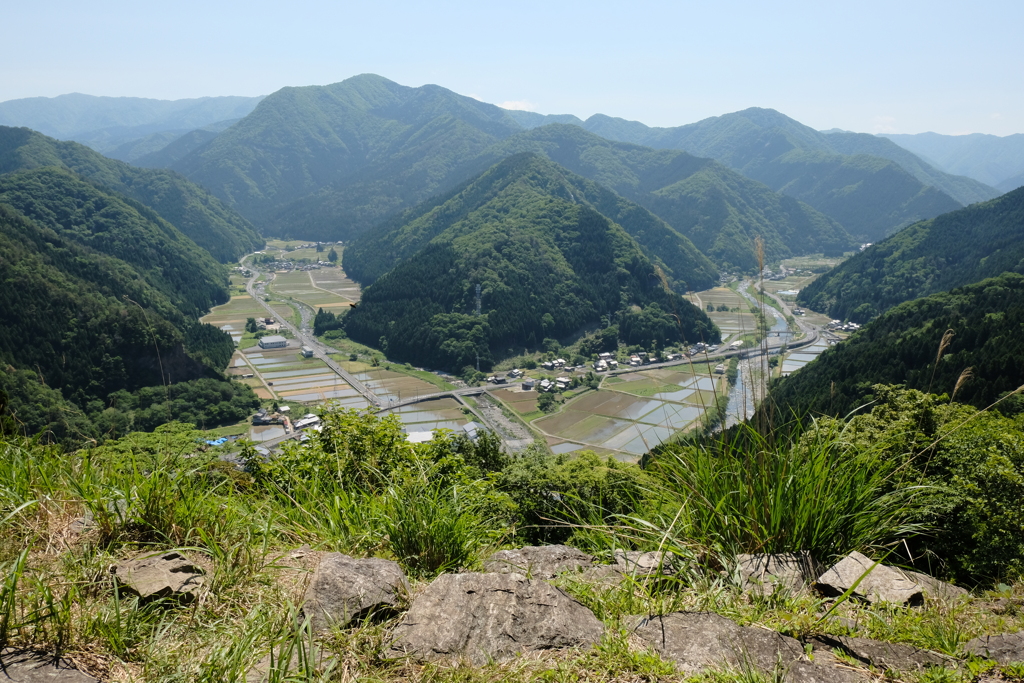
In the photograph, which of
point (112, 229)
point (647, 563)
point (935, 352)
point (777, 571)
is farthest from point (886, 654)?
point (112, 229)

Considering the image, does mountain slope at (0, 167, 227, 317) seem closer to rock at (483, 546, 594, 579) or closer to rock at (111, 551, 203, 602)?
rock at (111, 551, 203, 602)

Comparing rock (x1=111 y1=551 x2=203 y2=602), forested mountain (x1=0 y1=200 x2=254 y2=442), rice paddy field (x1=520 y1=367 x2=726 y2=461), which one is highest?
rock (x1=111 y1=551 x2=203 y2=602)

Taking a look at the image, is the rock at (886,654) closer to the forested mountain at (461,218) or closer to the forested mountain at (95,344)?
the forested mountain at (95,344)

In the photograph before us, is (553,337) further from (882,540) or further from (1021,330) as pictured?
(882,540)

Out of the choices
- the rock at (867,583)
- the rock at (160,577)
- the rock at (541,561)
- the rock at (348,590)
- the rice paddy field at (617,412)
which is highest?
the rock at (160,577)

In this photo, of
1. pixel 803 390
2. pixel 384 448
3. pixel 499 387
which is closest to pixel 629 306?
pixel 499 387

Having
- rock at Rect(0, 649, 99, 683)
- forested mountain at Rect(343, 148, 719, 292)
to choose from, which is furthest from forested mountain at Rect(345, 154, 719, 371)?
rock at Rect(0, 649, 99, 683)

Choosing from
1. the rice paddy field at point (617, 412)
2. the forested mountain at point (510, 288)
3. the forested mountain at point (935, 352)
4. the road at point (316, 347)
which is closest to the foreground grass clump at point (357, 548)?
the forested mountain at point (935, 352)
